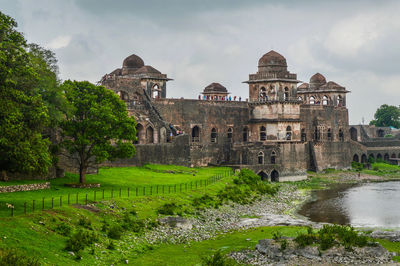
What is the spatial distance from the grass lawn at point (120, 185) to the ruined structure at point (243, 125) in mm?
3899

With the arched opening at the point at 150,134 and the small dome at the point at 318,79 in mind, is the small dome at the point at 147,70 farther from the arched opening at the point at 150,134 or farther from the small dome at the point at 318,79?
the small dome at the point at 318,79

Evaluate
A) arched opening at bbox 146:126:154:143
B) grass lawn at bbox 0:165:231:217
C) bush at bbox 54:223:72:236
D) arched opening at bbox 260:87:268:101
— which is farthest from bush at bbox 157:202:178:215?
arched opening at bbox 260:87:268:101

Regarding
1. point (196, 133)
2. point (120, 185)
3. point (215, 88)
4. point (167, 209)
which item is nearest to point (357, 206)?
point (167, 209)

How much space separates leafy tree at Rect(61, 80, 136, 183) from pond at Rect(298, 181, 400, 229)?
51.6 ft

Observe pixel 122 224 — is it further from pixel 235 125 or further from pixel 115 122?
pixel 235 125

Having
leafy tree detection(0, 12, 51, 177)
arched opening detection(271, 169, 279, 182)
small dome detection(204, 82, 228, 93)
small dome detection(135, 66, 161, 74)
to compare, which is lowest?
arched opening detection(271, 169, 279, 182)

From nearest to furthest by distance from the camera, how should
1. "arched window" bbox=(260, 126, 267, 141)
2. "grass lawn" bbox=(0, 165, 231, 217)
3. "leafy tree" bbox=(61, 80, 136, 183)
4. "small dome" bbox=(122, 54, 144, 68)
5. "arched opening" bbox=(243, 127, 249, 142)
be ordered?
"grass lawn" bbox=(0, 165, 231, 217) → "leafy tree" bbox=(61, 80, 136, 183) → "small dome" bbox=(122, 54, 144, 68) → "arched window" bbox=(260, 126, 267, 141) → "arched opening" bbox=(243, 127, 249, 142)

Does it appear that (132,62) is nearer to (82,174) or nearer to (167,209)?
(82,174)

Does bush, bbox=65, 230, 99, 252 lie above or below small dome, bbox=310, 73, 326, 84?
below

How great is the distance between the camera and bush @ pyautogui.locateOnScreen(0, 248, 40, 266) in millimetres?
19297

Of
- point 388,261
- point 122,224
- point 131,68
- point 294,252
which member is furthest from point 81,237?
point 131,68

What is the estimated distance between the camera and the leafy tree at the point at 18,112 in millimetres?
27500

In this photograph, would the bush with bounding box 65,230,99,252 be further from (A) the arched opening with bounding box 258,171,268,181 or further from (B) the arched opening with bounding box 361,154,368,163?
(B) the arched opening with bounding box 361,154,368,163

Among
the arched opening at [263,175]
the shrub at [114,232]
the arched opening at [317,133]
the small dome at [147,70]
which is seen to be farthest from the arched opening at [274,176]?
the shrub at [114,232]
